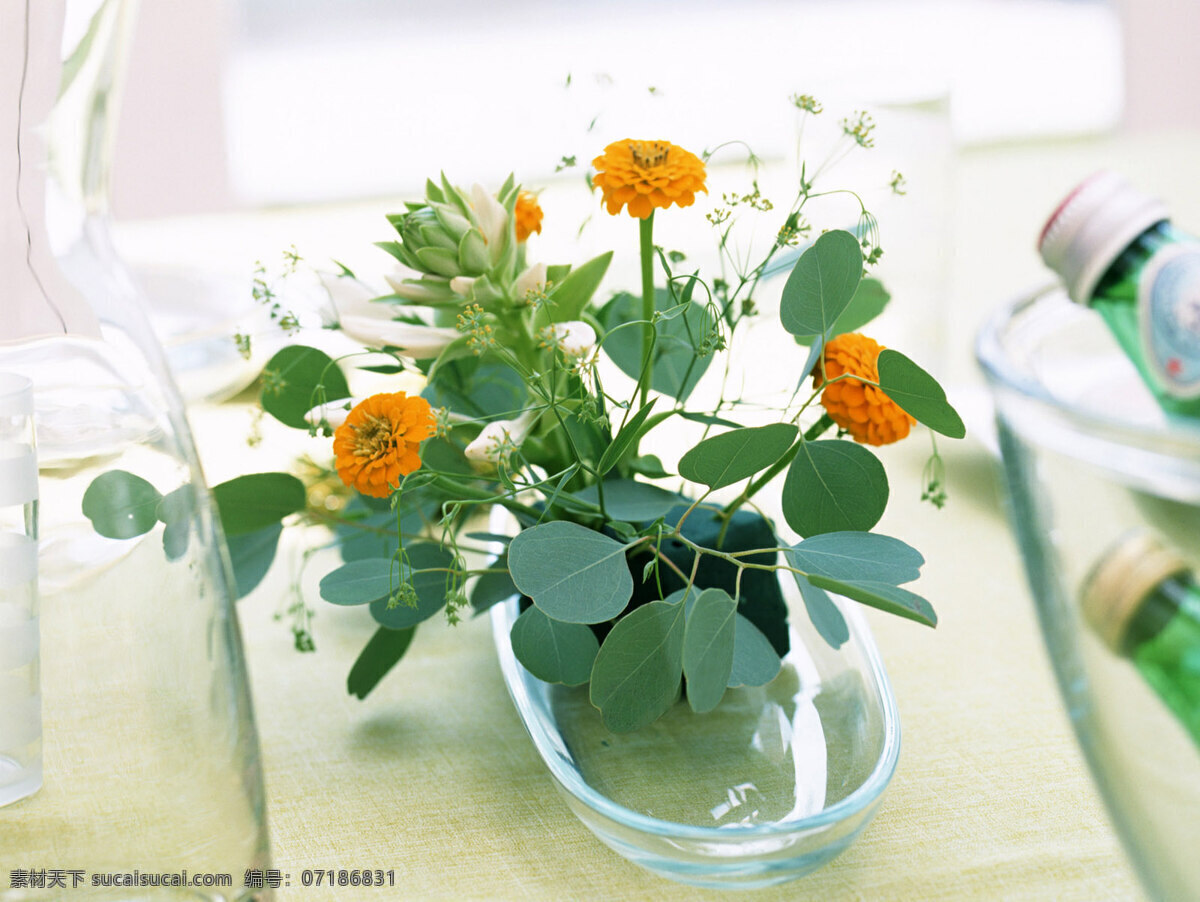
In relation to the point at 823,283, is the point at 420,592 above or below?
below

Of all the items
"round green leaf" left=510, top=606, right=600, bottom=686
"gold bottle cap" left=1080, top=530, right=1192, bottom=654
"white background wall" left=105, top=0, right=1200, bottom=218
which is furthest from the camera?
"white background wall" left=105, top=0, right=1200, bottom=218

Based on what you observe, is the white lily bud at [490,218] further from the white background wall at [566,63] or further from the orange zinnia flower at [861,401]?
the white background wall at [566,63]

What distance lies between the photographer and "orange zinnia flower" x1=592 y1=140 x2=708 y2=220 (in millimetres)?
→ 285

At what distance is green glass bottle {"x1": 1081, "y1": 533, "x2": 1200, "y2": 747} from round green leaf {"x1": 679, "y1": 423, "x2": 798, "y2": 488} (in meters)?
0.09

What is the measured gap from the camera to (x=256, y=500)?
1.20 ft

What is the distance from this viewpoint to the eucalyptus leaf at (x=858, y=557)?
10.8 inches

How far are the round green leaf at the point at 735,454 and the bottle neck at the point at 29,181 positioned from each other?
0.15 metres

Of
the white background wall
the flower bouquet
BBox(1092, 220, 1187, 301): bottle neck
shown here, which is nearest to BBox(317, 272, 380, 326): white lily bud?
the flower bouquet

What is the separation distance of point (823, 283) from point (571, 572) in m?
0.10

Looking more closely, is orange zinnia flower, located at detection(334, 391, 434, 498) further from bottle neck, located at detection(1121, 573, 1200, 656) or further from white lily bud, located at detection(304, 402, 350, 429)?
bottle neck, located at detection(1121, 573, 1200, 656)

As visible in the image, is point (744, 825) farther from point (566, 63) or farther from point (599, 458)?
point (566, 63)

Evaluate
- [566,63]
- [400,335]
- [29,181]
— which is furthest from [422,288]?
[566,63]

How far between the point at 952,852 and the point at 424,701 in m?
0.17

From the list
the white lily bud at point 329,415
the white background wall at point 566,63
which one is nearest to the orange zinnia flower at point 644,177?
the white lily bud at point 329,415
